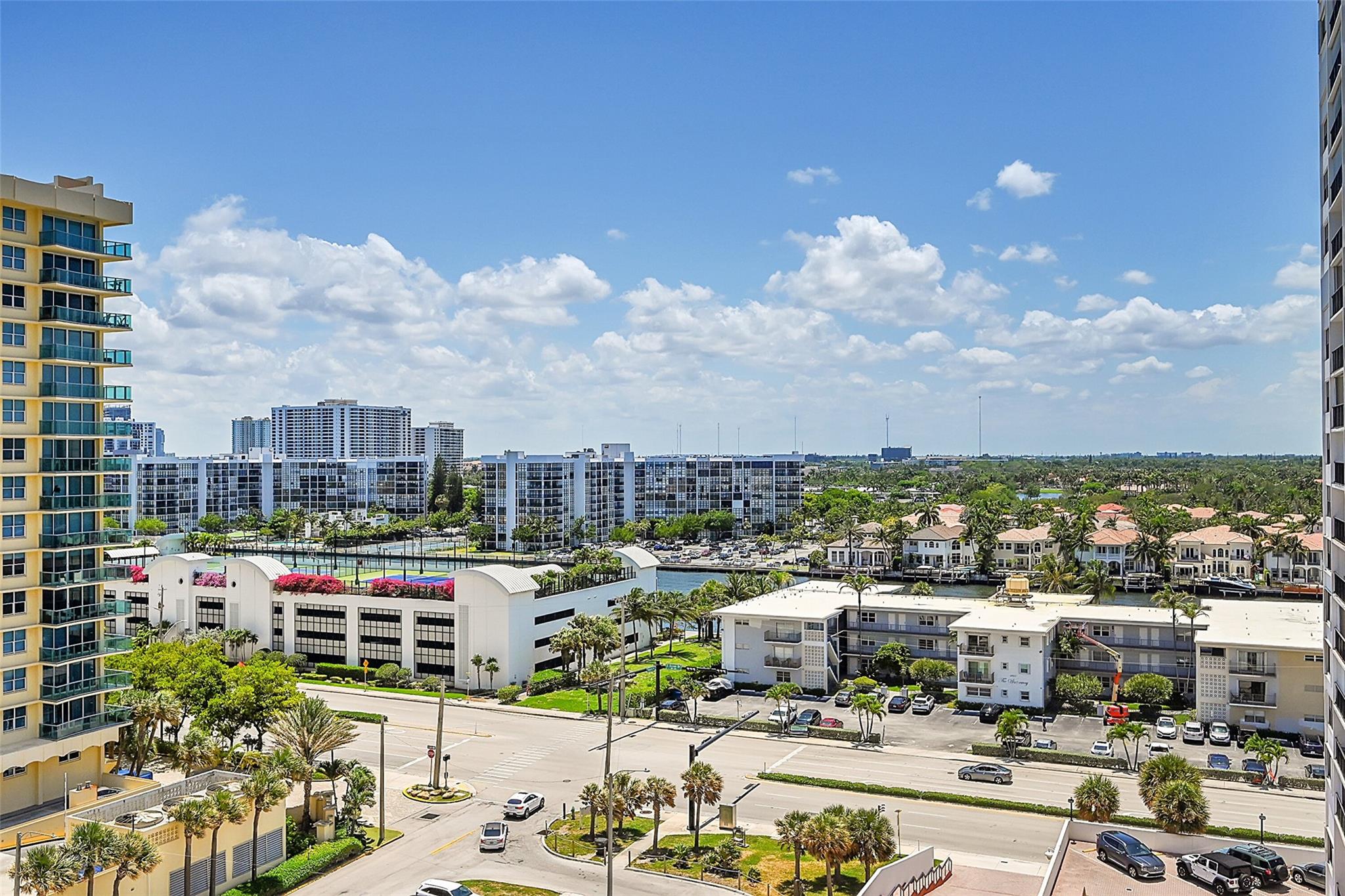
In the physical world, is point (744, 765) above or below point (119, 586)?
below

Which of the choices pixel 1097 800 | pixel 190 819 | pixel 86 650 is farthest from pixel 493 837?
pixel 1097 800

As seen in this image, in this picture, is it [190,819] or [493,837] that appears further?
[493,837]

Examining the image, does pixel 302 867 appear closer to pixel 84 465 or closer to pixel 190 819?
pixel 190 819

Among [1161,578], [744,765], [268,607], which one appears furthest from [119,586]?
[1161,578]

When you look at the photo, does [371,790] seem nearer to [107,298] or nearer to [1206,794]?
[107,298]

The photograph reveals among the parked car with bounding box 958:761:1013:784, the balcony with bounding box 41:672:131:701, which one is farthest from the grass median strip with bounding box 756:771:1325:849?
the balcony with bounding box 41:672:131:701

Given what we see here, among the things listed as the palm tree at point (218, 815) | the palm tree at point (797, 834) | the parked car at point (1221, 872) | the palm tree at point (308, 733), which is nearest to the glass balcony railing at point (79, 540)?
the palm tree at point (308, 733)
